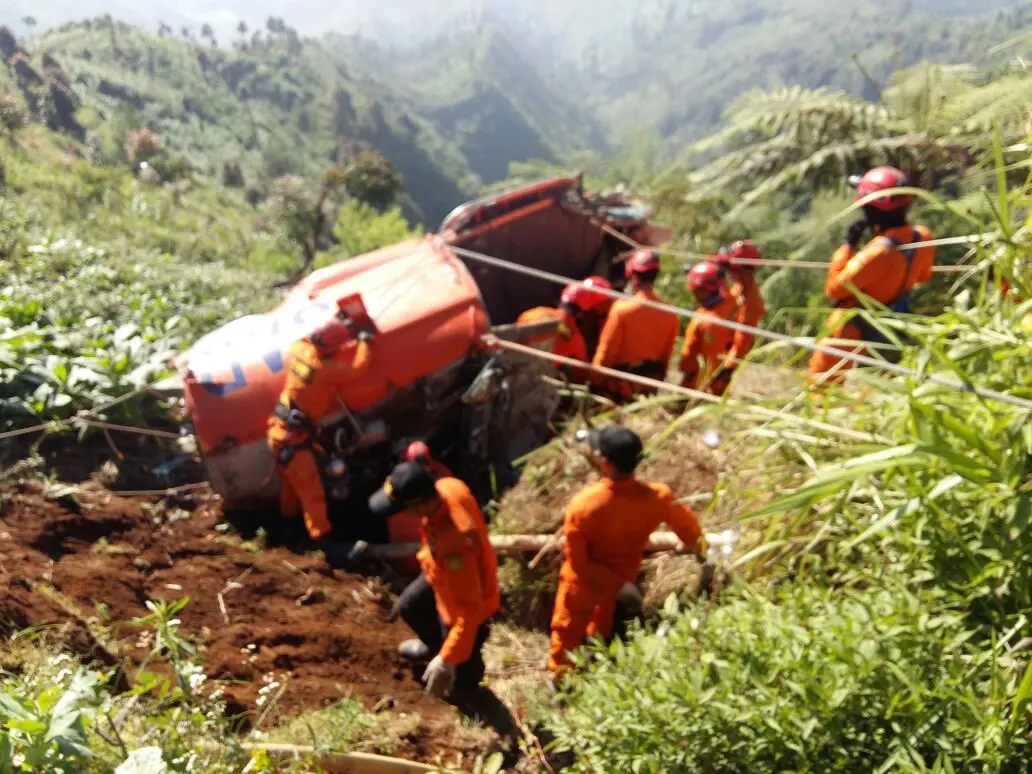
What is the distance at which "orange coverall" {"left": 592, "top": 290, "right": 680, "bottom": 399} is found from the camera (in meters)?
4.33

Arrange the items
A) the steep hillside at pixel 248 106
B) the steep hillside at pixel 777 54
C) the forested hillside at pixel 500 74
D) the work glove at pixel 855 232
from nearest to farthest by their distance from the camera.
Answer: the work glove at pixel 855 232 < the steep hillside at pixel 248 106 < the forested hillside at pixel 500 74 < the steep hillside at pixel 777 54

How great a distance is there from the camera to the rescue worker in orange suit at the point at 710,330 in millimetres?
4605

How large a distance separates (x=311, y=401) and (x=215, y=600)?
1.12m

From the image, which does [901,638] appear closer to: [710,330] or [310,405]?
[310,405]

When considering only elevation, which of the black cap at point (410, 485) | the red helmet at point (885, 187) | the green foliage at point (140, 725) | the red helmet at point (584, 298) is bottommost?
the red helmet at point (885, 187)

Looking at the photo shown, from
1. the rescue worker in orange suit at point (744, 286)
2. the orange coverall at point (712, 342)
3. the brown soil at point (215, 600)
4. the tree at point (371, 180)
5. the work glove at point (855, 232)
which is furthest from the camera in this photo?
the tree at point (371, 180)

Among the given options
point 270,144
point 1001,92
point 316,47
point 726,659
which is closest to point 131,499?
point 726,659

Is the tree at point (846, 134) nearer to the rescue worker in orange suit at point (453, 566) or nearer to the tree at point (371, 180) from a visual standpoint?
the rescue worker in orange suit at point (453, 566)

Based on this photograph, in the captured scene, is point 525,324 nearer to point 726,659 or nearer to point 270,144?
point 726,659

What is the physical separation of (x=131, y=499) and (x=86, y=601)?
1.13 meters

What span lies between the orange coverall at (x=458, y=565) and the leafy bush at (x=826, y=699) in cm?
112

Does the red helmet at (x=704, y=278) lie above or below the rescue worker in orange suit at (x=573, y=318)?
below

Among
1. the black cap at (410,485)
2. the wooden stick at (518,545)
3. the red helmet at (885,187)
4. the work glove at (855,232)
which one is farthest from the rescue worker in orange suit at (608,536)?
the work glove at (855,232)

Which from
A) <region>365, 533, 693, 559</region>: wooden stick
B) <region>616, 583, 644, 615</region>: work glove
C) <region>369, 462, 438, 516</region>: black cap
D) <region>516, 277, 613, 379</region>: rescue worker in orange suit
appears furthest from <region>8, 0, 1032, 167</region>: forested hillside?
<region>616, 583, 644, 615</region>: work glove
